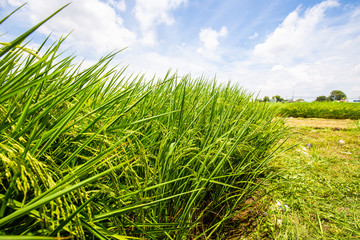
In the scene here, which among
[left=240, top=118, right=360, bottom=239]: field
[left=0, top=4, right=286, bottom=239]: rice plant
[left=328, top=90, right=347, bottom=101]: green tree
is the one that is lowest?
[left=0, top=4, right=286, bottom=239]: rice plant

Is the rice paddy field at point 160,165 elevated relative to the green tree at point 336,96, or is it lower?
lower

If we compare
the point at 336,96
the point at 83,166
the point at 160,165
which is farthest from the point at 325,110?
the point at 336,96

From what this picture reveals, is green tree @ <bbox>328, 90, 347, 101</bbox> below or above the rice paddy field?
above

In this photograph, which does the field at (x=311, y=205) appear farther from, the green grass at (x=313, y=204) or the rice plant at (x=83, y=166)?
the rice plant at (x=83, y=166)

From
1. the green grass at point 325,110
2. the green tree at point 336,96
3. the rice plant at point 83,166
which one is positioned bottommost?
the rice plant at point 83,166

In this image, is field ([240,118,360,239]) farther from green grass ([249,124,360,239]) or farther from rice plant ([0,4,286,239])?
rice plant ([0,4,286,239])

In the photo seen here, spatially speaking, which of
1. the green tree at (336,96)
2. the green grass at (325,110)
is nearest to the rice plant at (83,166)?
the green grass at (325,110)

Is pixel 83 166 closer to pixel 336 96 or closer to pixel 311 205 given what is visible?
pixel 311 205

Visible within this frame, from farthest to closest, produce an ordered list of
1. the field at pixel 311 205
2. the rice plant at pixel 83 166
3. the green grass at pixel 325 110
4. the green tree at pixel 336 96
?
1. the green tree at pixel 336 96
2. the green grass at pixel 325 110
3. the field at pixel 311 205
4. the rice plant at pixel 83 166

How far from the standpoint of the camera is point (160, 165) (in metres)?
0.76

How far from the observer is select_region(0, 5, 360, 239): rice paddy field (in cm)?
53

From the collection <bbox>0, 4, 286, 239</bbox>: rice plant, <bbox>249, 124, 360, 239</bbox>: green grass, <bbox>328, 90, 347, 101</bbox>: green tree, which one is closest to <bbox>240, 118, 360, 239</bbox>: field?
<bbox>249, 124, 360, 239</bbox>: green grass

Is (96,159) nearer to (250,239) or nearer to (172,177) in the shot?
(172,177)

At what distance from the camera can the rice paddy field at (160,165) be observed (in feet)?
1.75
